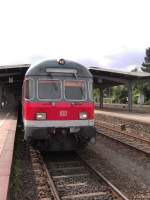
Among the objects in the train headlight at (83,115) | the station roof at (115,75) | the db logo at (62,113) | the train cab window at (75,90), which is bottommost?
the train headlight at (83,115)

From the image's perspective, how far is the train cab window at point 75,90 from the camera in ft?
36.9

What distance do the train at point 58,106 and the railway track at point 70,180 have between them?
50 centimetres

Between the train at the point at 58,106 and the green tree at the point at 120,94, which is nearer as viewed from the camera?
the train at the point at 58,106

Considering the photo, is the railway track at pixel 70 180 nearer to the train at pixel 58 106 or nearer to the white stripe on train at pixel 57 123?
the train at pixel 58 106

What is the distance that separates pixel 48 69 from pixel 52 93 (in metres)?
0.70

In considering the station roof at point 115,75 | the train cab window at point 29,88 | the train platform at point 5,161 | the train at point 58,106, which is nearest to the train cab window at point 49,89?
the train at point 58,106

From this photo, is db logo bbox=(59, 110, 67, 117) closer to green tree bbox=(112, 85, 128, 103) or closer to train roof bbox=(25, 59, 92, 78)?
train roof bbox=(25, 59, 92, 78)

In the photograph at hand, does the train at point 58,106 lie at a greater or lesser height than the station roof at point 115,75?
lesser

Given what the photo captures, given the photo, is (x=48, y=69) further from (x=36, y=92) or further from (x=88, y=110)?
(x=88, y=110)

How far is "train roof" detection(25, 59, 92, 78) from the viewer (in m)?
11.1

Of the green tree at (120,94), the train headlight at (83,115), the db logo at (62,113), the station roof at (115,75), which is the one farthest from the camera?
the green tree at (120,94)

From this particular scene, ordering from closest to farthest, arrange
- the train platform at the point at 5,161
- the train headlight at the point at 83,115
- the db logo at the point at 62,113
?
the train platform at the point at 5,161 < the db logo at the point at 62,113 < the train headlight at the point at 83,115

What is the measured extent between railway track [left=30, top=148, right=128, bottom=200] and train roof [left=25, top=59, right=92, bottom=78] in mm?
2522

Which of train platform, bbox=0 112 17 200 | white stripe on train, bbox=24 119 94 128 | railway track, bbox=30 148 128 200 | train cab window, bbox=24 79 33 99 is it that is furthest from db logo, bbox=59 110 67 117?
train platform, bbox=0 112 17 200
